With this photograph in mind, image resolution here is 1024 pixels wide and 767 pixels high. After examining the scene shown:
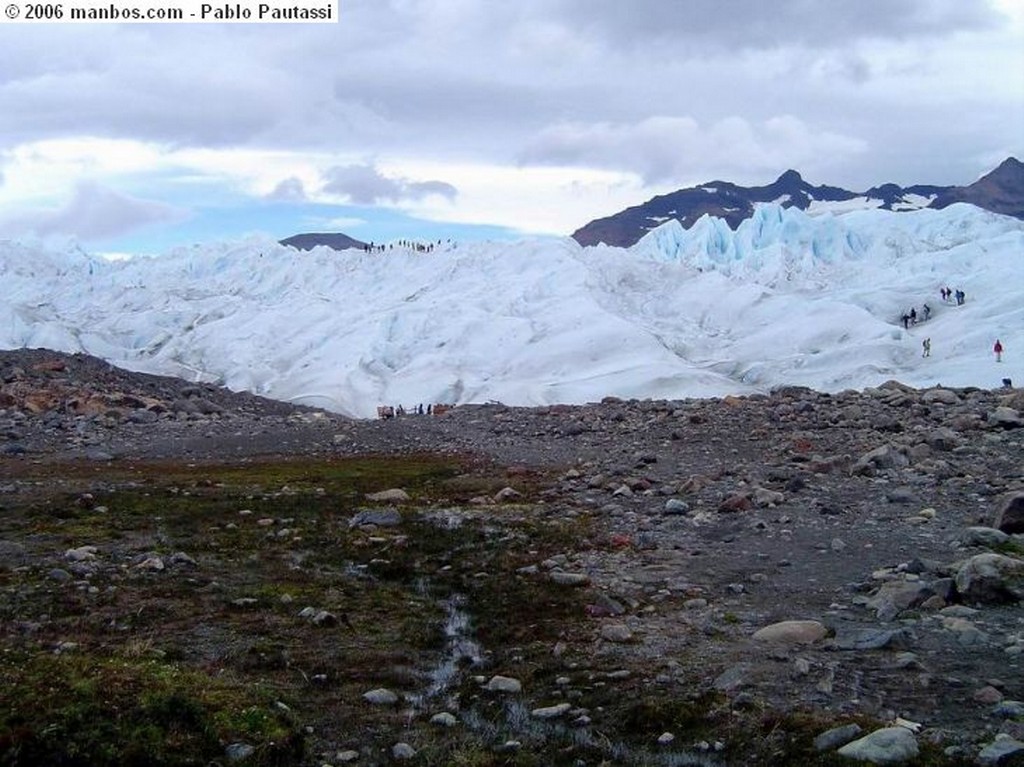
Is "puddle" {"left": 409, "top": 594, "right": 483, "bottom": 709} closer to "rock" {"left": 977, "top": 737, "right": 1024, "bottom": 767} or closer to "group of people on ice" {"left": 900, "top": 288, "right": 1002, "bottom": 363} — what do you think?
"rock" {"left": 977, "top": 737, "right": 1024, "bottom": 767}

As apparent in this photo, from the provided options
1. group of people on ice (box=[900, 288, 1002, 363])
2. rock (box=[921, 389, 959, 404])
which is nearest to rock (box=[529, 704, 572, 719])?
rock (box=[921, 389, 959, 404])

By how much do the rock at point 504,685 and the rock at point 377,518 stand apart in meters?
6.75

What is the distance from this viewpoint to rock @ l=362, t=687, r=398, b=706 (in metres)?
6.71

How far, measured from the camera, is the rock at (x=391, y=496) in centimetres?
1586

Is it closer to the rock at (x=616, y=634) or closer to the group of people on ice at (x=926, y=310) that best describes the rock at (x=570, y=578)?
the rock at (x=616, y=634)

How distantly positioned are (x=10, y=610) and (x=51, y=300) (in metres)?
128

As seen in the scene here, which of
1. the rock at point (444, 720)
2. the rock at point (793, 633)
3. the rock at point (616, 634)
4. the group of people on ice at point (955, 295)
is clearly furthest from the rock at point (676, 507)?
the group of people on ice at point (955, 295)

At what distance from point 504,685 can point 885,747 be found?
2.66 m

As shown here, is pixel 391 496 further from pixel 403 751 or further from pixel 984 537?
pixel 403 751

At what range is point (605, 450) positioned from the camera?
2122 cm

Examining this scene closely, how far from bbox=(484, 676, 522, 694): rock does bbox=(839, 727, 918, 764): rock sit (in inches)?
92.9

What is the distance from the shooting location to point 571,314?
258ft

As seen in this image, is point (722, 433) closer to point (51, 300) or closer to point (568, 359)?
point (568, 359)

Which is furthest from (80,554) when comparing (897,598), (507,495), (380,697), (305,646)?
(897,598)
